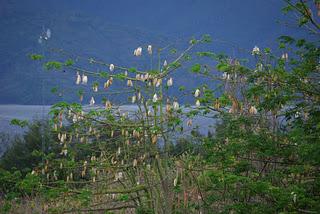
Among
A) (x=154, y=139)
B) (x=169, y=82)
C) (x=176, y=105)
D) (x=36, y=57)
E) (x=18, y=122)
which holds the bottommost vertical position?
(x=154, y=139)

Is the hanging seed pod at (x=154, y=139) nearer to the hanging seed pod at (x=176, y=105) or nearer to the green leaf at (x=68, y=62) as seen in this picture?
the hanging seed pod at (x=176, y=105)

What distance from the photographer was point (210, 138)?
5770 millimetres

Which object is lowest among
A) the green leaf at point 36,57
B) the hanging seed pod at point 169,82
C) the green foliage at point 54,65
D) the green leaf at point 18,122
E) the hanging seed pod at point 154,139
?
the hanging seed pod at point 154,139

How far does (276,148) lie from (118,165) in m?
2.13

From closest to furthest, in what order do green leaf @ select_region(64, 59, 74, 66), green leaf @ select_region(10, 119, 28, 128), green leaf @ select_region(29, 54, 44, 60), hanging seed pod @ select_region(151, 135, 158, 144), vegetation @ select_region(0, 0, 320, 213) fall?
vegetation @ select_region(0, 0, 320, 213)
green leaf @ select_region(64, 59, 74, 66)
green leaf @ select_region(29, 54, 44, 60)
hanging seed pod @ select_region(151, 135, 158, 144)
green leaf @ select_region(10, 119, 28, 128)

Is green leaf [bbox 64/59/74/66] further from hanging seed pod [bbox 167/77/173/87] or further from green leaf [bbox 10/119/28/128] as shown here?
green leaf [bbox 10/119/28/128]

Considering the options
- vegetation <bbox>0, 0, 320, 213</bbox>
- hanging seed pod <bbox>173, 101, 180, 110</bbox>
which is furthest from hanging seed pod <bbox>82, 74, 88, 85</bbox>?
hanging seed pod <bbox>173, 101, 180, 110</bbox>

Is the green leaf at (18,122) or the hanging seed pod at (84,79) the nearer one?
the hanging seed pod at (84,79)

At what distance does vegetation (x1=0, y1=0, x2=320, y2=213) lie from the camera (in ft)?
14.6

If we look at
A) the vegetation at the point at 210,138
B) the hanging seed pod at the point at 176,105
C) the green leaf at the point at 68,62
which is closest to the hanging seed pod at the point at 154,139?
the vegetation at the point at 210,138

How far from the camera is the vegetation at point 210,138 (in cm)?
446

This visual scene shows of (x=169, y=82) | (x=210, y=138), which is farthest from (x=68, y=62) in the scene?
(x=210, y=138)

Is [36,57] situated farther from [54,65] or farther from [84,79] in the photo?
[84,79]

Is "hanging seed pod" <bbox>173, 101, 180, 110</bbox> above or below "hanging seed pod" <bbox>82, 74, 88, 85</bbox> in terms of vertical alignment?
below
